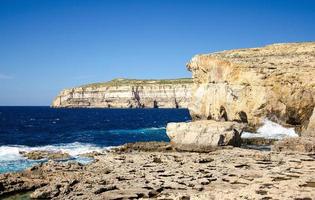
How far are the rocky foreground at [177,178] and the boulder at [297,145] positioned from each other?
2.26 meters

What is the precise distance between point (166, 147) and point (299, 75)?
86.6 ft

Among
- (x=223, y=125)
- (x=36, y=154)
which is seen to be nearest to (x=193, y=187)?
(x=223, y=125)

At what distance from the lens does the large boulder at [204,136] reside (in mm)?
41088

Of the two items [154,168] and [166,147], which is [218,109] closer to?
[166,147]

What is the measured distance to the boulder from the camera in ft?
123

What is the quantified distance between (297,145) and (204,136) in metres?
8.79

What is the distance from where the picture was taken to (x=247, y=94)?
6338cm

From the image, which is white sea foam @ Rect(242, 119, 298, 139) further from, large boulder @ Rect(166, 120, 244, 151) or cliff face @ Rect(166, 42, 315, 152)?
large boulder @ Rect(166, 120, 244, 151)

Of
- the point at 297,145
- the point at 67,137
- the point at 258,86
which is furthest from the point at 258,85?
the point at 67,137

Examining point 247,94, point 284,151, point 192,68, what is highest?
point 192,68

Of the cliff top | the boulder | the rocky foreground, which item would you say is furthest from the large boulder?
the cliff top

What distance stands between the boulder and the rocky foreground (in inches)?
88.8

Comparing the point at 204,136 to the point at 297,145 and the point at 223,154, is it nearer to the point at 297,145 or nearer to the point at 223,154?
the point at 223,154

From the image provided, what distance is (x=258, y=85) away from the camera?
203 ft
